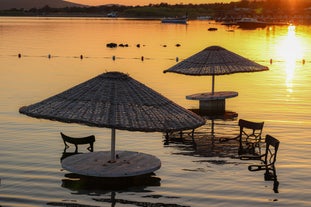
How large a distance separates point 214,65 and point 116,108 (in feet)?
53.8

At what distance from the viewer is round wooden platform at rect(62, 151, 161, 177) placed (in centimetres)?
2023

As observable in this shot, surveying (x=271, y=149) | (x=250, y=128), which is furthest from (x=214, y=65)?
(x=271, y=149)

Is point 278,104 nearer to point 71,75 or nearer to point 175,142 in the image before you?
point 175,142

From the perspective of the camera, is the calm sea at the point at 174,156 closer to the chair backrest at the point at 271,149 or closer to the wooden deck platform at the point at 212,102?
the chair backrest at the point at 271,149

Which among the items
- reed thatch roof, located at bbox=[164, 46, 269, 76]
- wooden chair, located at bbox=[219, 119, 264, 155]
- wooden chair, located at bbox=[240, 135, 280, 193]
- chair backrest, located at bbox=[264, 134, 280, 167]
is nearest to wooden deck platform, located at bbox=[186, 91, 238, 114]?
reed thatch roof, located at bbox=[164, 46, 269, 76]

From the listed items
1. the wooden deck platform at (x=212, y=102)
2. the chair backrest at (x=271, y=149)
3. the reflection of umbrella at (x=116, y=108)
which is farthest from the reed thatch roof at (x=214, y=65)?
the reflection of umbrella at (x=116, y=108)

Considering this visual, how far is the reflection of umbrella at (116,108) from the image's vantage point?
64.6 ft

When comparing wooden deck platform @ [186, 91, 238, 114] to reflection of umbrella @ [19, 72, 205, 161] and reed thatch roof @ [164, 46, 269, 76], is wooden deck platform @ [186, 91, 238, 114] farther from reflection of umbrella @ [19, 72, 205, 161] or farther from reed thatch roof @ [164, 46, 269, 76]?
reflection of umbrella @ [19, 72, 205, 161]

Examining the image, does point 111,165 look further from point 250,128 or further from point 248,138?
point 248,138

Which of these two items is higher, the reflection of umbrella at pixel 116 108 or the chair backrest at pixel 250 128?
the reflection of umbrella at pixel 116 108

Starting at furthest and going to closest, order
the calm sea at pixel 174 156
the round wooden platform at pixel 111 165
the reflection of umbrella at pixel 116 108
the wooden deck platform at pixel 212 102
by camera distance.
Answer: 1. the wooden deck platform at pixel 212 102
2. the calm sea at pixel 174 156
3. the round wooden platform at pixel 111 165
4. the reflection of umbrella at pixel 116 108

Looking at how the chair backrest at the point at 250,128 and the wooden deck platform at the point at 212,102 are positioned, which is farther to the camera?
the wooden deck platform at the point at 212,102

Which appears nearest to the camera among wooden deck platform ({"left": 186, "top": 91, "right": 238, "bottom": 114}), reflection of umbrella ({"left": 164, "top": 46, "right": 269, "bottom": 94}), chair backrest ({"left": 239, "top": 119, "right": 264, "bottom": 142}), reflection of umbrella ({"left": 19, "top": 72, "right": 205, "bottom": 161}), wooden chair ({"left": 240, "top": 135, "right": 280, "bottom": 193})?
reflection of umbrella ({"left": 19, "top": 72, "right": 205, "bottom": 161})

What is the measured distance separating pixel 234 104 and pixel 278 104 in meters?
3.15
